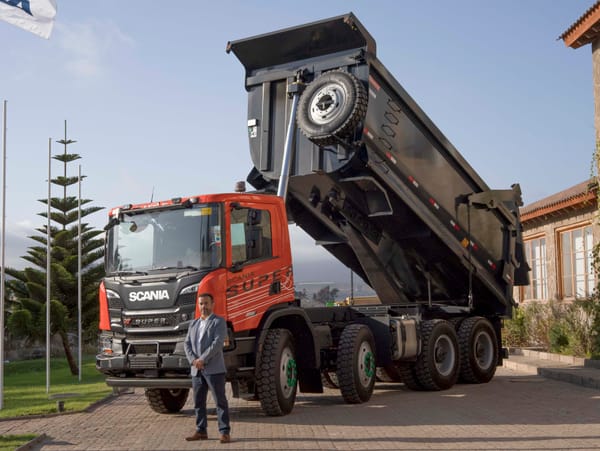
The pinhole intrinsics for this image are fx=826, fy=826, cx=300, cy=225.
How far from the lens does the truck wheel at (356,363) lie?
38.5 ft

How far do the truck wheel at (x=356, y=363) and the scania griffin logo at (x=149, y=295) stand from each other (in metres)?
3.03

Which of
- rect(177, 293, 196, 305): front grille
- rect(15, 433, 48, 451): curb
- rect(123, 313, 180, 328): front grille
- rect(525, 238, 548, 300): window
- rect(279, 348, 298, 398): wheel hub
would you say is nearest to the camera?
rect(15, 433, 48, 451): curb

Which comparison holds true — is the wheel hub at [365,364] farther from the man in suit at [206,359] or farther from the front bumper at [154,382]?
the man in suit at [206,359]

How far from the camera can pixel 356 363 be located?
11859 mm

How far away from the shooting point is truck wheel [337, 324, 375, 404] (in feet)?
38.5

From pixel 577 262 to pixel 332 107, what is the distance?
12.0 m

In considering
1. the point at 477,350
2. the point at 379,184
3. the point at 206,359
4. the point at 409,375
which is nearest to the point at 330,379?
the point at 409,375

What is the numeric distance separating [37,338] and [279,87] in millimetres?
20833

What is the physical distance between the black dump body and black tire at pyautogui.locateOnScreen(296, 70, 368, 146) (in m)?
0.07

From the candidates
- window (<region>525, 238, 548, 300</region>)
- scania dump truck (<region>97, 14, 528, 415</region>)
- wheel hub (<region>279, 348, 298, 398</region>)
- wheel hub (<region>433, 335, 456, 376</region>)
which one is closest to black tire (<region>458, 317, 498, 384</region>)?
scania dump truck (<region>97, 14, 528, 415</region>)

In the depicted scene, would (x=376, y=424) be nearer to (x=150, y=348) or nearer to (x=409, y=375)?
(x=150, y=348)

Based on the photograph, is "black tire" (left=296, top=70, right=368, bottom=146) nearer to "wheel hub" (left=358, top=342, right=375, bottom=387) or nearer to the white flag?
"wheel hub" (left=358, top=342, right=375, bottom=387)

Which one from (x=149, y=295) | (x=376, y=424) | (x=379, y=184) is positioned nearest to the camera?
(x=376, y=424)

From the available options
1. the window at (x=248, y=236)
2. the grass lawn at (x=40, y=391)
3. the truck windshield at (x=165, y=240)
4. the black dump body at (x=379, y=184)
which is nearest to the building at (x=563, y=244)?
the black dump body at (x=379, y=184)
